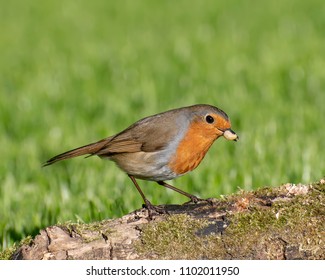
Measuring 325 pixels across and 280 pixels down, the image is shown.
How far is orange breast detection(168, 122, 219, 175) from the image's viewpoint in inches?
206

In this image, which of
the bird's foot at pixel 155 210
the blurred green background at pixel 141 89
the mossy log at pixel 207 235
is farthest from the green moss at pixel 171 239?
the blurred green background at pixel 141 89

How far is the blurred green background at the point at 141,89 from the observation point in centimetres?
737

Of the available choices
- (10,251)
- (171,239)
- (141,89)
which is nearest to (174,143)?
(171,239)

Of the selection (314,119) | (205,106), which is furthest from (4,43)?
(205,106)

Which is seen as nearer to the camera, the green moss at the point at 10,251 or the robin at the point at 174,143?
the green moss at the point at 10,251

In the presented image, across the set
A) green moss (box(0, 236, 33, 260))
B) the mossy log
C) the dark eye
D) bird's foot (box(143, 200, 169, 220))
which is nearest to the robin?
the dark eye

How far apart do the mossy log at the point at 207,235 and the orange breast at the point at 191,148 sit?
692mm

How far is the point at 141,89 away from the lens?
37.1ft

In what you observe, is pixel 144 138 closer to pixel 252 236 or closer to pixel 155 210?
pixel 155 210

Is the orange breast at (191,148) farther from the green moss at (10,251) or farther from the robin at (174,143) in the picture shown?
the green moss at (10,251)

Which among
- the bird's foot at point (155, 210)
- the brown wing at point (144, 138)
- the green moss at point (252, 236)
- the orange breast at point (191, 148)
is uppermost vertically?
the brown wing at point (144, 138)

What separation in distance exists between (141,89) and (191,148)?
615 centimetres
